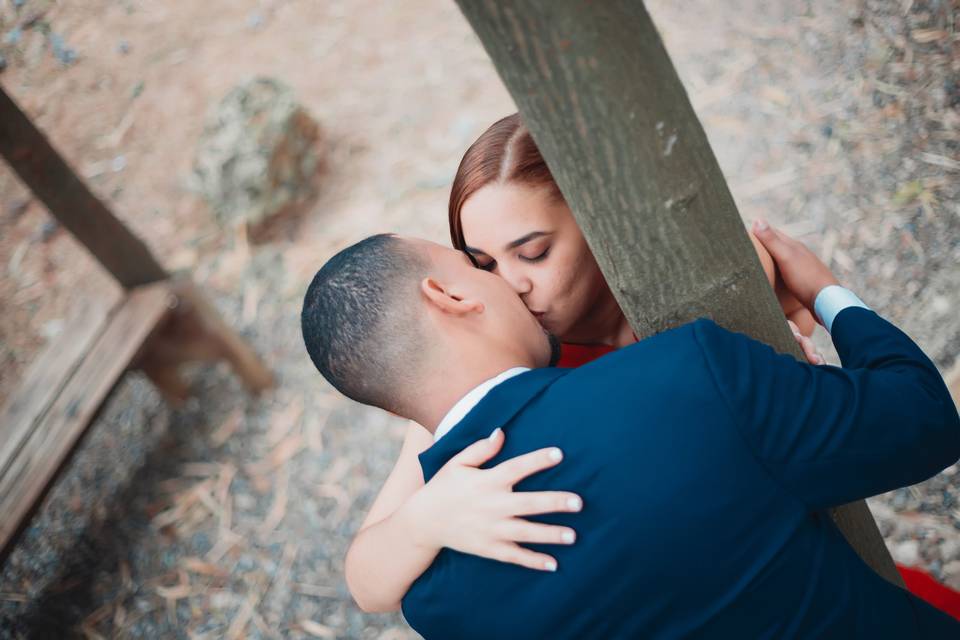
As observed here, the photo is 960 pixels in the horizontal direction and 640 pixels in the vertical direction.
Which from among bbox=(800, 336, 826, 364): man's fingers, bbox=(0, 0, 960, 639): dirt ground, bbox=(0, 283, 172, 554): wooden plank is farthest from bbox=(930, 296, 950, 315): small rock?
bbox=(0, 283, 172, 554): wooden plank

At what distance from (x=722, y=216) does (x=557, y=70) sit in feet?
1.39

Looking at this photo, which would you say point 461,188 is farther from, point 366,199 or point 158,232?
point 158,232

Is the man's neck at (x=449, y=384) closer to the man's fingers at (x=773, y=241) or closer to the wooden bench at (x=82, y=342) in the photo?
the man's fingers at (x=773, y=241)

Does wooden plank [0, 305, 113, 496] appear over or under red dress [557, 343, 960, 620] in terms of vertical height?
over

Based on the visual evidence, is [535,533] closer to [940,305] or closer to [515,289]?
[515,289]

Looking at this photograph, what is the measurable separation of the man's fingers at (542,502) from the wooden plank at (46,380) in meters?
3.32

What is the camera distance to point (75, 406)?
3.82 metres

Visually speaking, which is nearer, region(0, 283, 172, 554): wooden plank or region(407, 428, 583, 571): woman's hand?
region(407, 428, 583, 571): woman's hand

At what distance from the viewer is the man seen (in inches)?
49.1

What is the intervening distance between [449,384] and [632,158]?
2.02 feet

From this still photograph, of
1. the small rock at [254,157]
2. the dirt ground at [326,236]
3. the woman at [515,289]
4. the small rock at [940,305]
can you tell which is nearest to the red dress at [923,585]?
the woman at [515,289]

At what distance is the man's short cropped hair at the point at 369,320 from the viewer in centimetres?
158

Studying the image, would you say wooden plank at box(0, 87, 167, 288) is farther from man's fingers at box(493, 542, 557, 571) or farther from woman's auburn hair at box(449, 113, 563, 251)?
man's fingers at box(493, 542, 557, 571)

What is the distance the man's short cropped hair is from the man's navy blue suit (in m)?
0.33
